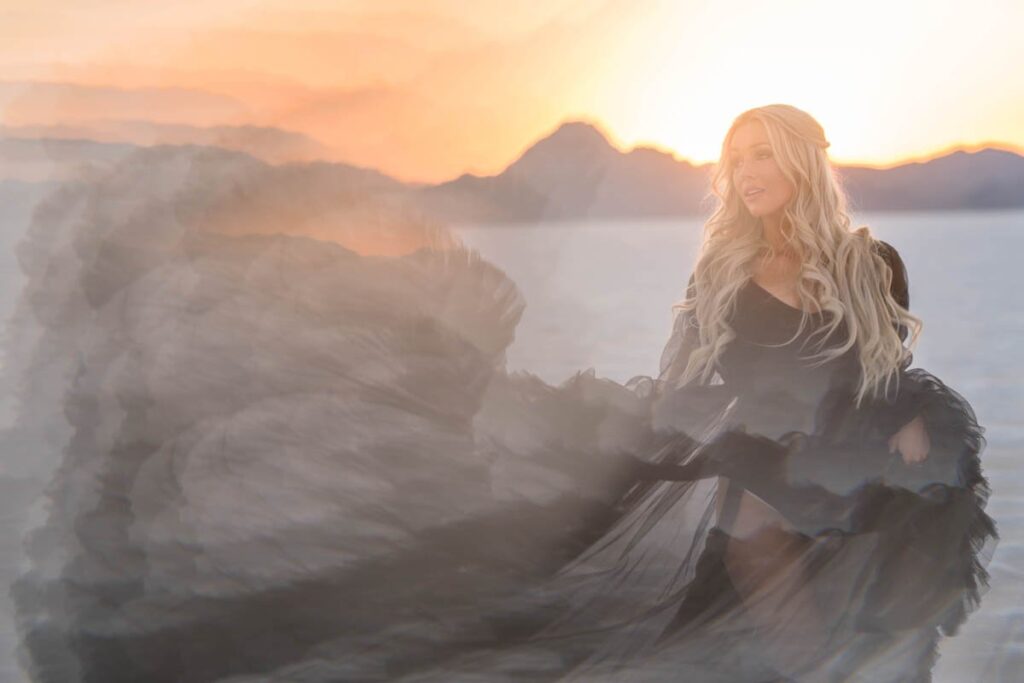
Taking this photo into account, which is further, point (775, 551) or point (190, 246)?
point (775, 551)

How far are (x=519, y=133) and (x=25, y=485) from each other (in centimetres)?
111

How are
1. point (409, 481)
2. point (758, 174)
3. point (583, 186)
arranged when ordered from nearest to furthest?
point (409, 481) < point (758, 174) < point (583, 186)

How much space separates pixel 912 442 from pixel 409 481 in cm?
89

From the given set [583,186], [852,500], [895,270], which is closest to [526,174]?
[583,186]

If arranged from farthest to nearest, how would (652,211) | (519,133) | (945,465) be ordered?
(652,211) → (519,133) → (945,465)

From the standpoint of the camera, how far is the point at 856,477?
176 cm

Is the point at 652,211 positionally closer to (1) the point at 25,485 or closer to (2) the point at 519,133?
(2) the point at 519,133

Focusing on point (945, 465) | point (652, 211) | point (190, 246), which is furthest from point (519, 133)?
point (945, 465)

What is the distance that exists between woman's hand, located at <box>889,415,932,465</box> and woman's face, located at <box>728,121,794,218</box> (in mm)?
454

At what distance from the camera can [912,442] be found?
177 centimetres

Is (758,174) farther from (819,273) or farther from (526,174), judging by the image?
(526,174)

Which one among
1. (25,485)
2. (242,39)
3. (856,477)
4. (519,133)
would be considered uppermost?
(242,39)

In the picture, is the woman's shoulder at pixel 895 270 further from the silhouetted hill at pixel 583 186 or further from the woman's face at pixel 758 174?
the silhouetted hill at pixel 583 186

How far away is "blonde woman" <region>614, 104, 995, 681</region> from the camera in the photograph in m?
A: 1.75
